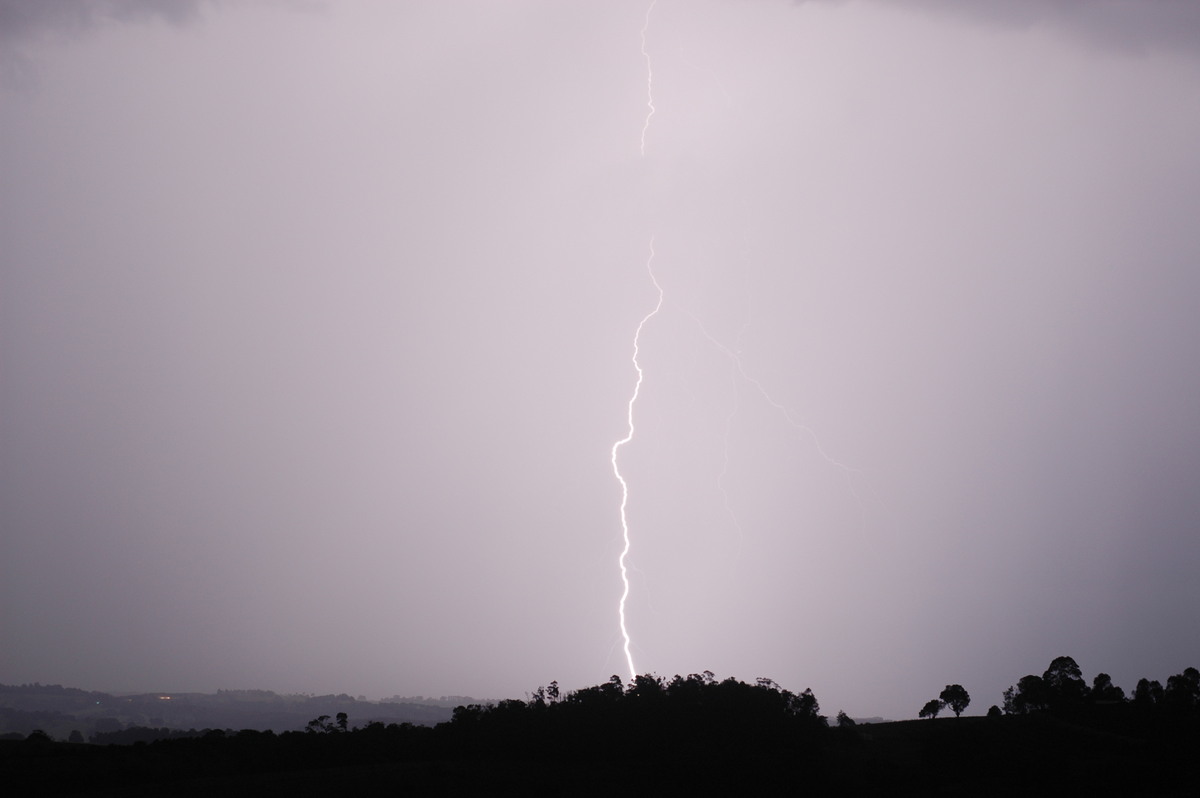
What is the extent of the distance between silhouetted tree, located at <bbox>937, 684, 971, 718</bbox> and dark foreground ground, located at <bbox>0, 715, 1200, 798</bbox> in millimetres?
13799

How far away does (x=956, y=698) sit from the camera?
6228 cm

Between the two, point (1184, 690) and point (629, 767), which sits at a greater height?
Answer: point (1184, 690)

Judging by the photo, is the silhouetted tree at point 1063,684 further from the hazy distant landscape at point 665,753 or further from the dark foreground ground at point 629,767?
the dark foreground ground at point 629,767

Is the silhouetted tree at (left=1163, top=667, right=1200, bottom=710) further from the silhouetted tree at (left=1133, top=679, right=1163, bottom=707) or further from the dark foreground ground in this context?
the dark foreground ground

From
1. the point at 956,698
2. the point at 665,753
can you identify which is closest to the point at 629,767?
the point at 665,753

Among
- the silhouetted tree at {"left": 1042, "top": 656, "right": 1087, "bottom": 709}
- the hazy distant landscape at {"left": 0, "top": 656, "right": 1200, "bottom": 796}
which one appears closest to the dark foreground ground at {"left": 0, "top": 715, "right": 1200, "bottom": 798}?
the hazy distant landscape at {"left": 0, "top": 656, "right": 1200, "bottom": 796}

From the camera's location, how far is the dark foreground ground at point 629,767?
36.1 meters

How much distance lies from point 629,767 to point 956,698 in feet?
101

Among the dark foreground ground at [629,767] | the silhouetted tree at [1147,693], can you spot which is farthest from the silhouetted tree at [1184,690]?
the dark foreground ground at [629,767]

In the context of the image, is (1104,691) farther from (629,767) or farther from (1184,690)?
(629,767)

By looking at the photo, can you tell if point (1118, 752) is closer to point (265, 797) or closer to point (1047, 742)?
point (1047, 742)

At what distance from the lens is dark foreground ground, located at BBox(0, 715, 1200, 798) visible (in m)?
36.1

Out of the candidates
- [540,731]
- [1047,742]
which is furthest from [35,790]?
[1047,742]

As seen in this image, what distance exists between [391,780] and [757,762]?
15997 mm
